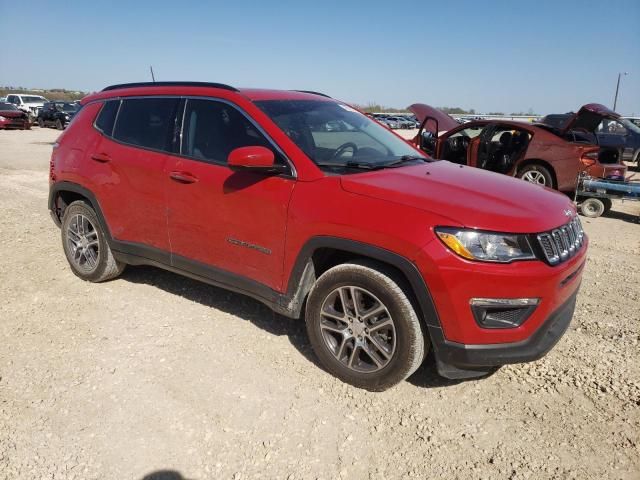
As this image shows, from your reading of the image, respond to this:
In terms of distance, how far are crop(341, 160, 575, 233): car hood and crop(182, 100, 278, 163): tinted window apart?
2.86 feet

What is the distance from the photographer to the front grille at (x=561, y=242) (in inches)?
107

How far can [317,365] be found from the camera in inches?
135

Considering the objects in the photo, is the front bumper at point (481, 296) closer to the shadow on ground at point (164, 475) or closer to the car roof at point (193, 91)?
the shadow on ground at point (164, 475)

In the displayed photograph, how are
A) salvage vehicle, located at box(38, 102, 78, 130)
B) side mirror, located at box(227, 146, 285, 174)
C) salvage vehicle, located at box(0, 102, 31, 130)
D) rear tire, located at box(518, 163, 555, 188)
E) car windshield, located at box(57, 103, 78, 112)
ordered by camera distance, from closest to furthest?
side mirror, located at box(227, 146, 285, 174) → rear tire, located at box(518, 163, 555, 188) → salvage vehicle, located at box(0, 102, 31, 130) → salvage vehicle, located at box(38, 102, 78, 130) → car windshield, located at box(57, 103, 78, 112)

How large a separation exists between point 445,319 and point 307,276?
36.9 inches

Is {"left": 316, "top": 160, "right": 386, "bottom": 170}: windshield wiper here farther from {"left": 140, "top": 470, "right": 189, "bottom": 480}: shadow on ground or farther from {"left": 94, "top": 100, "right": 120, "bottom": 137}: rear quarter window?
{"left": 94, "top": 100, "right": 120, "bottom": 137}: rear quarter window

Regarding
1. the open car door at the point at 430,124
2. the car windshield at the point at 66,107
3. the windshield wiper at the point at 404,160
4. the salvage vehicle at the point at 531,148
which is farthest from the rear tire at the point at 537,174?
the car windshield at the point at 66,107

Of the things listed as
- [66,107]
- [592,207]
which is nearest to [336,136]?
[592,207]

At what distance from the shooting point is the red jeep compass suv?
266cm

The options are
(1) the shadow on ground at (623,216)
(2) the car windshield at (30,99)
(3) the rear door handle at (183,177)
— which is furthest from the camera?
(2) the car windshield at (30,99)

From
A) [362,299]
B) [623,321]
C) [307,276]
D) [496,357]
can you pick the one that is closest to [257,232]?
[307,276]

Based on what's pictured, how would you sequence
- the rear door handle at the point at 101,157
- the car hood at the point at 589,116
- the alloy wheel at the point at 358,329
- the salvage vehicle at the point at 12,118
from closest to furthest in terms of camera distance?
the alloy wheel at the point at 358,329, the rear door handle at the point at 101,157, the car hood at the point at 589,116, the salvage vehicle at the point at 12,118

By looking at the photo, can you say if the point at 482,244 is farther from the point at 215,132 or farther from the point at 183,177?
the point at 183,177

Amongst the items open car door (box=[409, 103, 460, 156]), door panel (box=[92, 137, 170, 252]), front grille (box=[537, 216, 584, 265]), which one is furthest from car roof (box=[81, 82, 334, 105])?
open car door (box=[409, 103, 460, 156])
